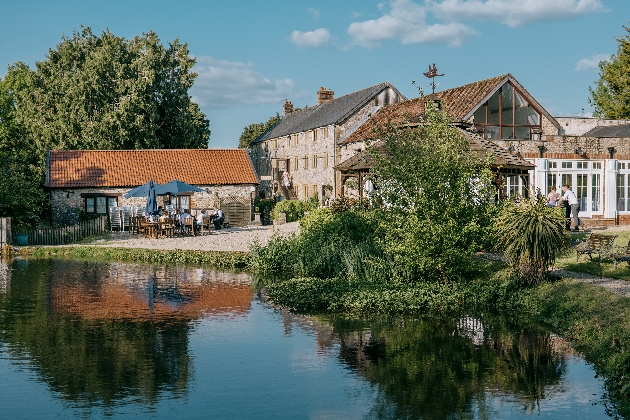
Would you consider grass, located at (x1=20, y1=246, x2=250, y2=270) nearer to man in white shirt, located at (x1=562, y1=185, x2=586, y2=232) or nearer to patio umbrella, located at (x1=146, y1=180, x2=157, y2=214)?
patio umbrella, located at (x1=146, y1=180, x2=157, y2=214)

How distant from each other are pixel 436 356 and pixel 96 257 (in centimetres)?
1898

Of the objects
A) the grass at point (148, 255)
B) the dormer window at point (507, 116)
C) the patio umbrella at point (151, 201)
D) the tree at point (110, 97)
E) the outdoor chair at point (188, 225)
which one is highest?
the tree at point (110, 97)

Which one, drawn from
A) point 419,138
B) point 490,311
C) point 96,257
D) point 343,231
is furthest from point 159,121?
point 490,311

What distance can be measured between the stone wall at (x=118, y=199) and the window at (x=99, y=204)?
0.26 meters

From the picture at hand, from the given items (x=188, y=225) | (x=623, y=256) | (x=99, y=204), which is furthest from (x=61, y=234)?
(x=623, y=256)

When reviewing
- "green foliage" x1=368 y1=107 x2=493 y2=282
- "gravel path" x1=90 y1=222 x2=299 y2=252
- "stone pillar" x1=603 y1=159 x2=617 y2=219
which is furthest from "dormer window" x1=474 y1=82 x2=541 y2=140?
"green foliage" x1=368 y1=107 x2=493 y2=282

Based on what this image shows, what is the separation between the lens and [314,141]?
169ft

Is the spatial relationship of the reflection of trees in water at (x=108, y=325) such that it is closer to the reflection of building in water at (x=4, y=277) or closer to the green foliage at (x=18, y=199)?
the reflection of building in water at (x=4, y=277)

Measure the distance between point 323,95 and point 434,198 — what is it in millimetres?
41513

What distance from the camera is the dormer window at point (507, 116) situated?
34000mm

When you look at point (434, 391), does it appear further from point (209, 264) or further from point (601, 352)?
point (209, 264)

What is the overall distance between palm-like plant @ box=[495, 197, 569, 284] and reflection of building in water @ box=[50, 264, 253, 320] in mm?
6496

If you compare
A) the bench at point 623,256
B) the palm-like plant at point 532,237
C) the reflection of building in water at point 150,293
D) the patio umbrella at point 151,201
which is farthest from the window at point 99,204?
the bench at point 623,256

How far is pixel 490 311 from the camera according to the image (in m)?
16.5
